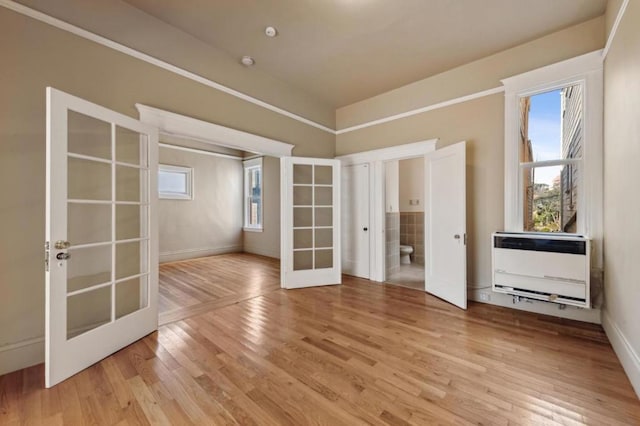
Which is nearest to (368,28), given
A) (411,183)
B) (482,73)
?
(482,73)

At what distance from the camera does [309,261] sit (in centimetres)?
414

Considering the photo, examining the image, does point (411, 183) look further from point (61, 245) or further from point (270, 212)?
point (61, 245)

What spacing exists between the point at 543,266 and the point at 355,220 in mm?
2577

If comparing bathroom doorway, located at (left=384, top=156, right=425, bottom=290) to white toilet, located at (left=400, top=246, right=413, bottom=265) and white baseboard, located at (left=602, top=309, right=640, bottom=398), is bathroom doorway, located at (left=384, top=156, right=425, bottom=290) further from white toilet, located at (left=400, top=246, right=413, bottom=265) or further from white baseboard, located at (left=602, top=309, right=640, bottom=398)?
white baseboard, located at (left=602, top=309, right=640, bottom=398)

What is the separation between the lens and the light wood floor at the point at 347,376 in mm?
1505

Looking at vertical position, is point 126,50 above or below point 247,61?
below

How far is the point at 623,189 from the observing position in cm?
196

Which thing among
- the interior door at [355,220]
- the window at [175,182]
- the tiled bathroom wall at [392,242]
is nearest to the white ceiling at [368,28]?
the interior door at [355,220]

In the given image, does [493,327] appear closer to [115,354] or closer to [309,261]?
[309,261]

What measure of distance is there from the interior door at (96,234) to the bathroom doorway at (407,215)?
152 inches

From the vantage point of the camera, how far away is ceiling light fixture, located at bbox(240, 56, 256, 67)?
3.26 metres

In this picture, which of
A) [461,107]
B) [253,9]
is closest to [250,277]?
[253,9]

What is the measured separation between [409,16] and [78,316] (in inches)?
153

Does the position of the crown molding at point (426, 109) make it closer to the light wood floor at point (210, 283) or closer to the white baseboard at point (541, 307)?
the white baseboard at point (541, 307)
